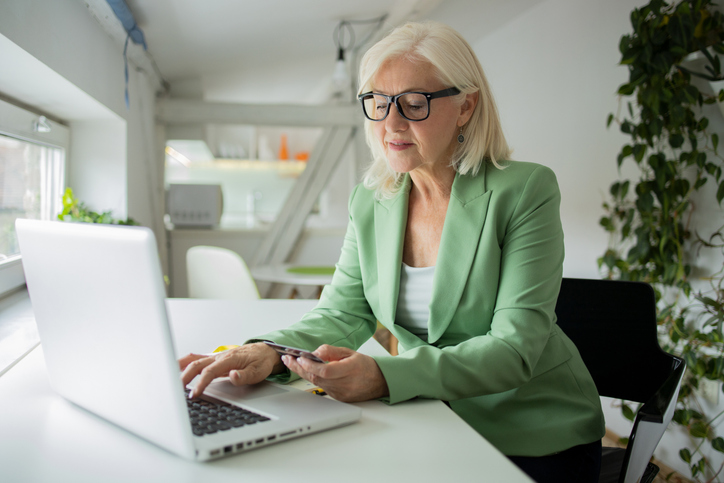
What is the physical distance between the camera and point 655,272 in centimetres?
228

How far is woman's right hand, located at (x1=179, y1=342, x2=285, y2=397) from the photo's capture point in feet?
2.92

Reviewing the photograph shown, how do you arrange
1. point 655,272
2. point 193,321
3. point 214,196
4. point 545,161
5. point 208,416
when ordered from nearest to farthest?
point 208,416, point 193,321, point 655,272, point 545,161, point 214,196

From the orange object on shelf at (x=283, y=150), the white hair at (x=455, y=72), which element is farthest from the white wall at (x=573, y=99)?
the orange object on shelf at (x=283, y=150)

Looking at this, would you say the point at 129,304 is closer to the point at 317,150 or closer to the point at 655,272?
the point at 655,272

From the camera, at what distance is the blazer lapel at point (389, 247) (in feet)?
4.09

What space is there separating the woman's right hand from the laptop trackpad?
1cm

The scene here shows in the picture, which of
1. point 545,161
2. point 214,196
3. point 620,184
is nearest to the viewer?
point 620,184

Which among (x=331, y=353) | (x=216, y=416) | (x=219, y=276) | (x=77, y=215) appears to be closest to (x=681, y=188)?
(x=331, y=353)

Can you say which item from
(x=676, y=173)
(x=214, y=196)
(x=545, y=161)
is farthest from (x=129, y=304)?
(x=214, y=196)

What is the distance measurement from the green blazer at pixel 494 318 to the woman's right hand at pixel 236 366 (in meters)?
0.09

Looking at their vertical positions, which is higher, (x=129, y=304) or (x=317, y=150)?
(x=317, y=150)

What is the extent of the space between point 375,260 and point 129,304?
75cm

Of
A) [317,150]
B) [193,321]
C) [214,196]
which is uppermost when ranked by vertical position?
[317,150]

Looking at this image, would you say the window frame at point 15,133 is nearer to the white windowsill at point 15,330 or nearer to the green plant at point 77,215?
the white windowsill at point 15,330
